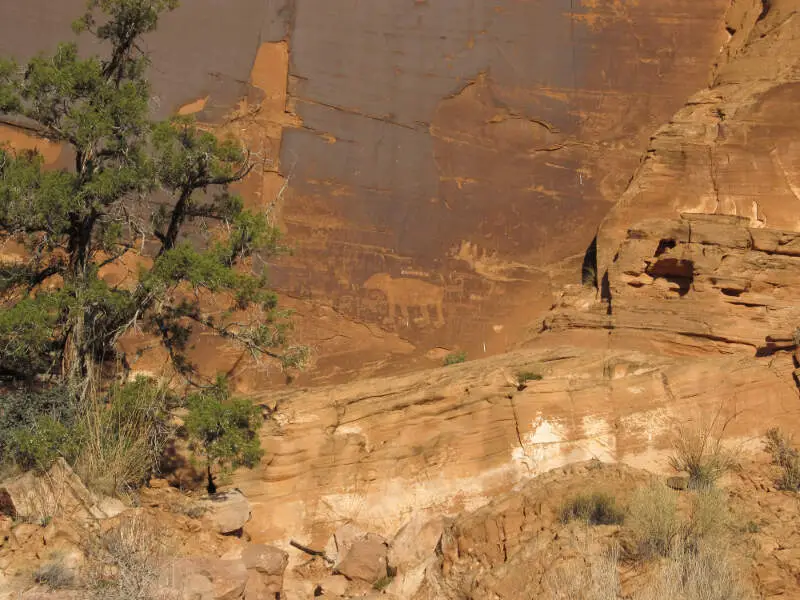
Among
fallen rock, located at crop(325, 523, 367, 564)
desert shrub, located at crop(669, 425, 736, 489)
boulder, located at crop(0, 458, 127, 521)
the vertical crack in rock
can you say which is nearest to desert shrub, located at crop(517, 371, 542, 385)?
the vertical crack in rock

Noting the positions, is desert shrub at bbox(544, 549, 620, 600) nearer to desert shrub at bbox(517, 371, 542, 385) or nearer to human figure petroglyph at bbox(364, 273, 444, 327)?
desert shrub at bbox(517, 371, 542, 385)

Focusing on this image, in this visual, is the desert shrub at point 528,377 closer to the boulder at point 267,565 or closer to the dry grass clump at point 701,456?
the dry grass clump at point 701,456

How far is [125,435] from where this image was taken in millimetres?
10883

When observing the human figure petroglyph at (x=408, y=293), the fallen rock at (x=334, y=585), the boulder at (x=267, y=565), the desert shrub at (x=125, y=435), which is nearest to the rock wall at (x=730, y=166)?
the human figure petroglyph at (x=408, y=293)

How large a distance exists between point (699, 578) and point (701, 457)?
2.15 metres

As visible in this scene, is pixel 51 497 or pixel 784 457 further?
pixel 784 457

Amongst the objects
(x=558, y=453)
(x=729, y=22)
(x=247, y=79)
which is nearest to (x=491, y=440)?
(x=558, y=453)

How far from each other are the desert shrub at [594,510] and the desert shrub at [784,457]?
1655mm

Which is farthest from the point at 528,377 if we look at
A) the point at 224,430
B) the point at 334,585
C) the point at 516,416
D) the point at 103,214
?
the point at 103,214

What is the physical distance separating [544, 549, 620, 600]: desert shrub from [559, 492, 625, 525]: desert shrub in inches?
26.7

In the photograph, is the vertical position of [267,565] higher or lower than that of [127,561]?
lower

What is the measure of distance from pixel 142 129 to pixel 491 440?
502 centimetres

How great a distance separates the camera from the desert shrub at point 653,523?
29.5 feet

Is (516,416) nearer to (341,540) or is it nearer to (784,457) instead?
(341,540)
